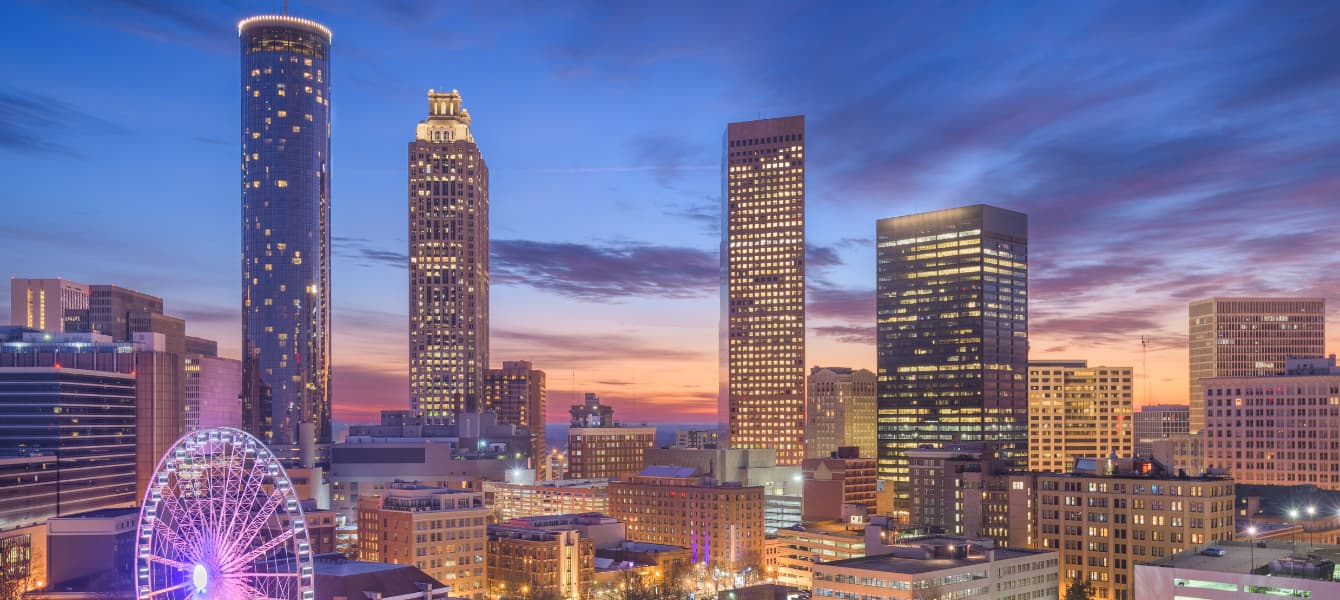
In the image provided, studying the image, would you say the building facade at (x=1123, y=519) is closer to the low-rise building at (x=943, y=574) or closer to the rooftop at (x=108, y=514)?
the low-rise building at (x=943, y=574)

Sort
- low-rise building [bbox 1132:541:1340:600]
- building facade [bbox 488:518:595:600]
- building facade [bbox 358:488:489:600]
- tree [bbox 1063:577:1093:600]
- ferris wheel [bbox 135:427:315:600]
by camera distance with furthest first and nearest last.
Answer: building facade [bbox 488:518:595:600], building facade [bbox 358:488:489:600], tree [bbox 1063:577:1093:600], low-rise building [bbox 1132:541:1340:600], ferris wheel [bbox 135:427:315:600]

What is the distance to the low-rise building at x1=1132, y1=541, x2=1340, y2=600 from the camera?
10750 cm

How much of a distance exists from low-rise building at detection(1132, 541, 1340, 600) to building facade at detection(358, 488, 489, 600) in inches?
3717

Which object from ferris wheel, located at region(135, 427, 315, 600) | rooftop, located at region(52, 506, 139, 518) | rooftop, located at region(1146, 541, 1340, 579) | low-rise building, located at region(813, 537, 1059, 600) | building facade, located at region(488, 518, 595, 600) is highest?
ferris wheel, located at region(135, 427, 315, 600)

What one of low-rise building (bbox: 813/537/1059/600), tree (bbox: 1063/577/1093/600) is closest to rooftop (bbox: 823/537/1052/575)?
low-rise building (bbox: 813/537/1059/600)

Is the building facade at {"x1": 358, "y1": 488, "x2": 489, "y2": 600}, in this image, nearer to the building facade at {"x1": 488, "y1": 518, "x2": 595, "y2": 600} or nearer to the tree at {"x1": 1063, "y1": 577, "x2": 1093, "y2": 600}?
the building facade at {"x1": 488, "y1": 518, "x2": 595, "y2": 600}

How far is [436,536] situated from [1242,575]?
4143 inches

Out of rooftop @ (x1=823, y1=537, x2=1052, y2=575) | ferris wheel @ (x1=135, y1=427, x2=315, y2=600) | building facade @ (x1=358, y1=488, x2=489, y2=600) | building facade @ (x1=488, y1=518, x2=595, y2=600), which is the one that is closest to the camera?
ferris wheel @ (x1=135, y1=427, x2=315, y2=600)

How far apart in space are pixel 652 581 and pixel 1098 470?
68687 mm

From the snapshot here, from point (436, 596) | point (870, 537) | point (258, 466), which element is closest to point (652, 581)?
point (870, 537)

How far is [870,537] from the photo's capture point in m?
176

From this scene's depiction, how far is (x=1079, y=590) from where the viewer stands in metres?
158

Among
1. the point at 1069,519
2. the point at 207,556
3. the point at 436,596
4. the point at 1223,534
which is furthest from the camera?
the point at 1069,519

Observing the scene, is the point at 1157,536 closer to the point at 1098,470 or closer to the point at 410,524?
the point at 1098,470
